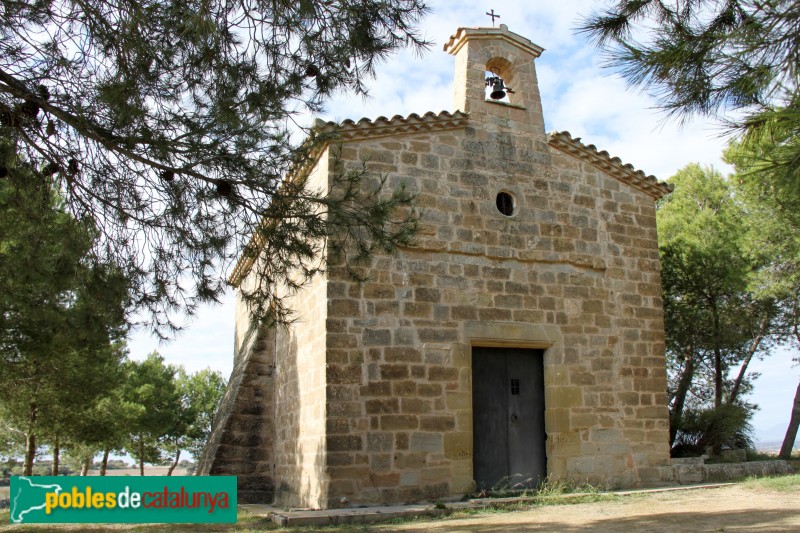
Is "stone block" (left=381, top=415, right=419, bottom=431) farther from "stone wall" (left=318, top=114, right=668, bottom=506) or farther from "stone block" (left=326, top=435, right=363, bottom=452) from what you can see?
"stone block" (left=326, top=435, right=363, bottom=452)

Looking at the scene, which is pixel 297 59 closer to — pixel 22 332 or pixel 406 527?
pixel 406 527

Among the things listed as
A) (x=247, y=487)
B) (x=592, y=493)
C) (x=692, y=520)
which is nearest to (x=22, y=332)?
(x=247, y=487)

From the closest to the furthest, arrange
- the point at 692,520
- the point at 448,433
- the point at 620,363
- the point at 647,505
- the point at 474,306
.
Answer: the point at 692,520 < the point at 647,505 < the point at 448,433 < the point at 474,306 < the point at 620,363

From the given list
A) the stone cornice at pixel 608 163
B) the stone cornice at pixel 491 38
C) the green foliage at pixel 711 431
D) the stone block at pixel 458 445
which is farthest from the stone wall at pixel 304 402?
the green foliage at pixel 711 431

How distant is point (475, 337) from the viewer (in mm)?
8766

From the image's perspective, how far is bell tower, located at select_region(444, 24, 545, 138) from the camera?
9703 millimetres

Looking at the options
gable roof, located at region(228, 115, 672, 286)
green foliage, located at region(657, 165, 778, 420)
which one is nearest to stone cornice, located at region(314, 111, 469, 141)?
gable roof, located at region(228, 115, 672, 286)

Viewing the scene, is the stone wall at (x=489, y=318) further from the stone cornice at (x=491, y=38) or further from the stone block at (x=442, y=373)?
the stone cornice at (x=491, y=38)

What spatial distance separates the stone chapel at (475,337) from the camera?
809cm

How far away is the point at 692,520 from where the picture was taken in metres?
6.32

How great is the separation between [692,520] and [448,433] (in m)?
2.93

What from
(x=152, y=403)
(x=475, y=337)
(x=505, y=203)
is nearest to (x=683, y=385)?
(x=505, y=203)

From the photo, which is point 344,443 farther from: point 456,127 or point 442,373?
point 456,127

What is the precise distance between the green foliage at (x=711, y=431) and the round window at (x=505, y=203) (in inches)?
226
